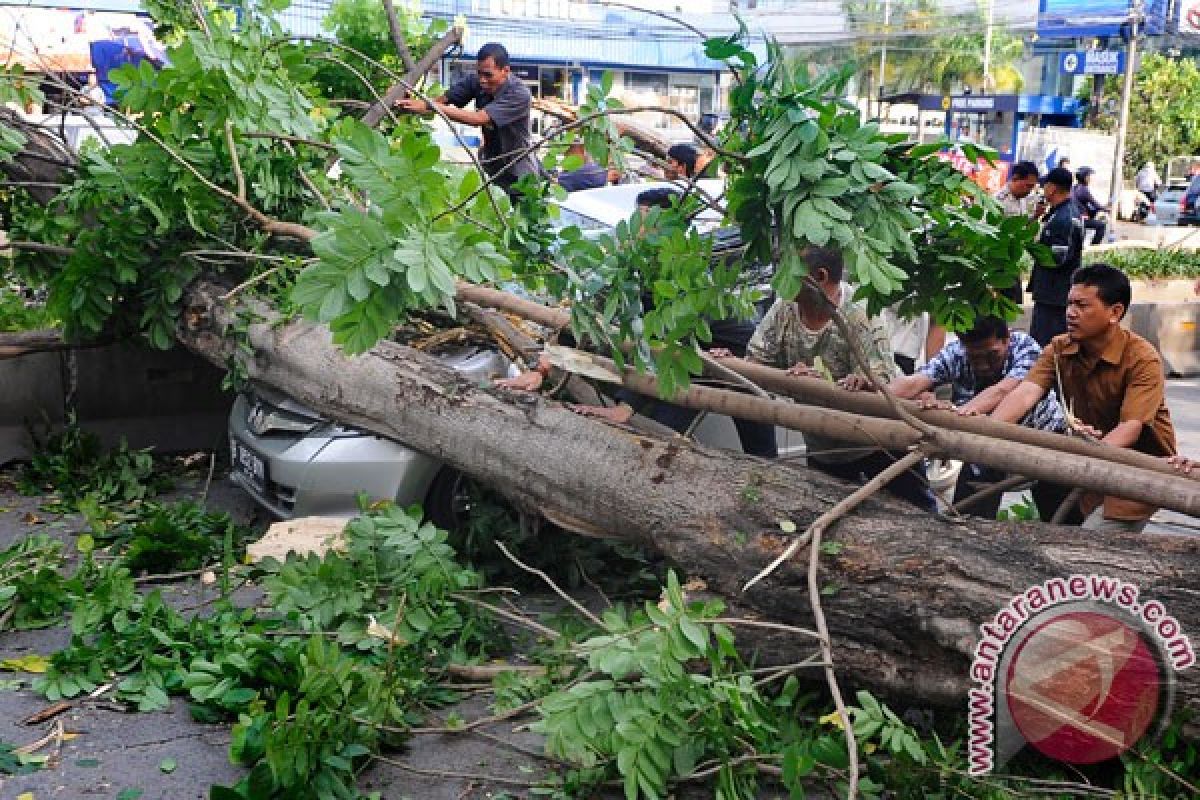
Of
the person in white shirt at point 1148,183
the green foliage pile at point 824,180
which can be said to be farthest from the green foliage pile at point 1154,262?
the person in white shirt at point 1148,183

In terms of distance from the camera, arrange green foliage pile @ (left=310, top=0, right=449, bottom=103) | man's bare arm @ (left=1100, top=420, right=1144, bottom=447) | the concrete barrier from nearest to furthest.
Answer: man's bare arm @ (left=1100, top=420, right=1144, bottom=447) < the concrete barrier < green foliage pile @ (left=310, top=0, right=449, bottom=103)

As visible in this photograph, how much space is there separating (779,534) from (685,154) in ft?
13.5

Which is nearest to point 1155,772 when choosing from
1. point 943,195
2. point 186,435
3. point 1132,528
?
point 1132,528

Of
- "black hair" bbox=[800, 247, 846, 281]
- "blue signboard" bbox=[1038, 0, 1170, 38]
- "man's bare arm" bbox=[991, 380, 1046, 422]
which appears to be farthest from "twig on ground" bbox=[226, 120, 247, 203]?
"blue signboard" bbox=[1038, 0, 1170, 38]

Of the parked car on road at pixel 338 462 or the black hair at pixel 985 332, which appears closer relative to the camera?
the black hair at pixel 985 332

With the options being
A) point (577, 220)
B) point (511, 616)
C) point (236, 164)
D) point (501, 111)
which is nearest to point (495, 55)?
point (501, 111)

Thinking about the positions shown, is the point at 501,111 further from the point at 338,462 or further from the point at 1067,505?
the point at 1067,505

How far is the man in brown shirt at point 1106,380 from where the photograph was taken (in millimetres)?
4746

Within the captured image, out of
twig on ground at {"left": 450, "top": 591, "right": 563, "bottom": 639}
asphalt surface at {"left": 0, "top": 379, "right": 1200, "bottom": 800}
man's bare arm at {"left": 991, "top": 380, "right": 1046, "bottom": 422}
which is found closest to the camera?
asphalt surface at {"left": 0, "top": 379, "right": 1200, "bottom": 800}

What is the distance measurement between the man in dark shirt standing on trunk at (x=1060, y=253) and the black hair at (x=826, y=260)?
485cm

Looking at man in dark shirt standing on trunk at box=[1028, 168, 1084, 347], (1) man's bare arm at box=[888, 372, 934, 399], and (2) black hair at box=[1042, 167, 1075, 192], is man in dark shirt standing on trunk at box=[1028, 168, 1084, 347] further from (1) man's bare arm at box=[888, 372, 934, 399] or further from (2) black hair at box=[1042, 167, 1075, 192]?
(1) man's bare arm at box=[888, 372, 934, 399]

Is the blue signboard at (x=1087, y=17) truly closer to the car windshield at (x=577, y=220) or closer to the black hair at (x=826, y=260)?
the car windshield at (x=577, y=220)

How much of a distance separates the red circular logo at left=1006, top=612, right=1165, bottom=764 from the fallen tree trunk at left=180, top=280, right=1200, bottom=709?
116mm

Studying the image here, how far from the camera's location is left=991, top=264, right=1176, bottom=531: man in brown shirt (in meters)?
4.75
